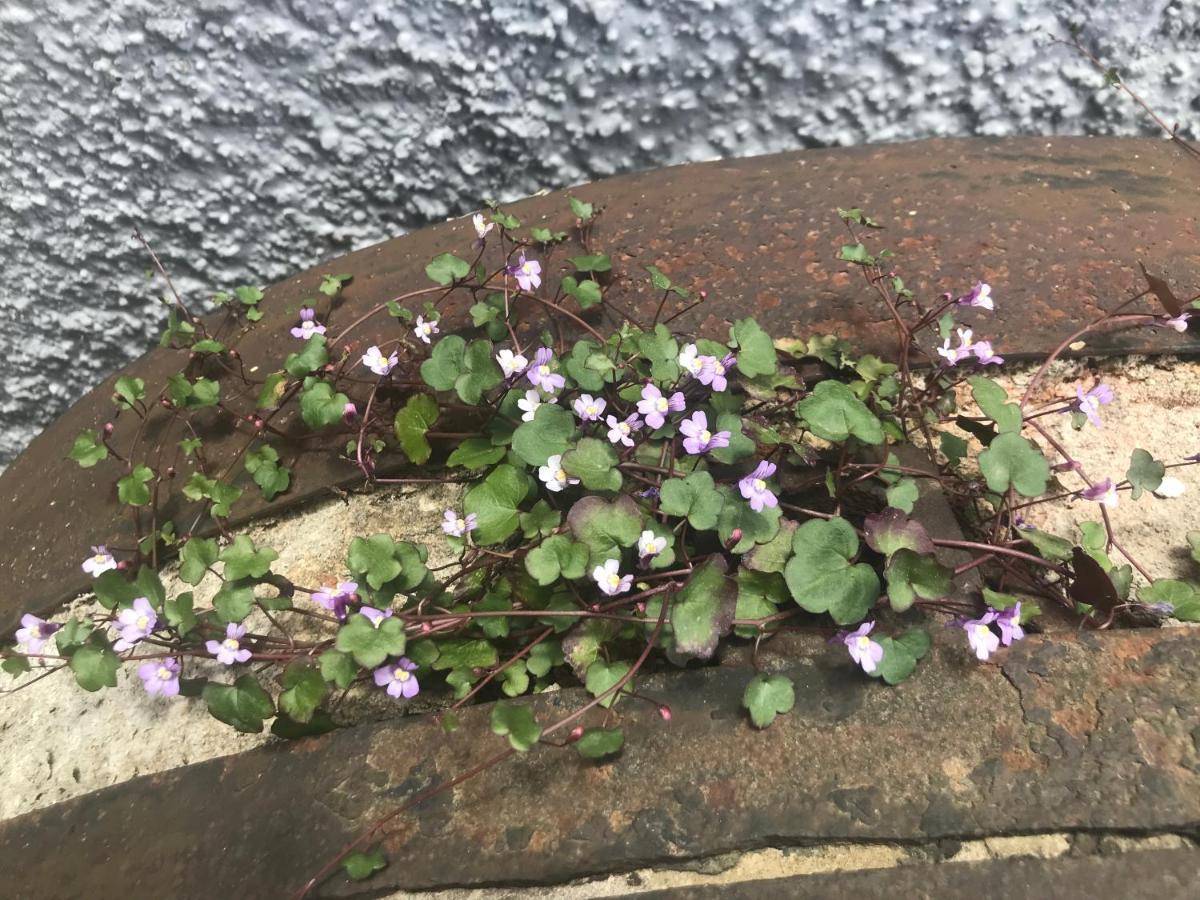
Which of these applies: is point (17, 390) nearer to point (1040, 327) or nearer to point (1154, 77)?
point (1040, 327)

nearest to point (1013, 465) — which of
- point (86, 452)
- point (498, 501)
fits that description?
point (498, 501)

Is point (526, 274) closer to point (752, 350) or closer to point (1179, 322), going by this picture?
point (752, 350)

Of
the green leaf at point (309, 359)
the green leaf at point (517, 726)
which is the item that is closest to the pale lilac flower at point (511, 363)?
the green leaf at point (309, 359)

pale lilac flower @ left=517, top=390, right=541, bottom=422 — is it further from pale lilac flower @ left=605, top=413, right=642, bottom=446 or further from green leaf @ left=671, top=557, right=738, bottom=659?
green leaf @ left=671, top=557, right=738, bottom=659

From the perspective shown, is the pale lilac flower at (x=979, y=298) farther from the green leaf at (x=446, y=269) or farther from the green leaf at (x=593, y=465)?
the green leaf at (x=446, y=269)

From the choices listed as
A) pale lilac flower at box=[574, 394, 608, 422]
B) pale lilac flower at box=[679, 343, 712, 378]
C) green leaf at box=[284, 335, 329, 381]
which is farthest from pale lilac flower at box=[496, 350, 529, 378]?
green leaf at box=[284, 335, 329, 381]
